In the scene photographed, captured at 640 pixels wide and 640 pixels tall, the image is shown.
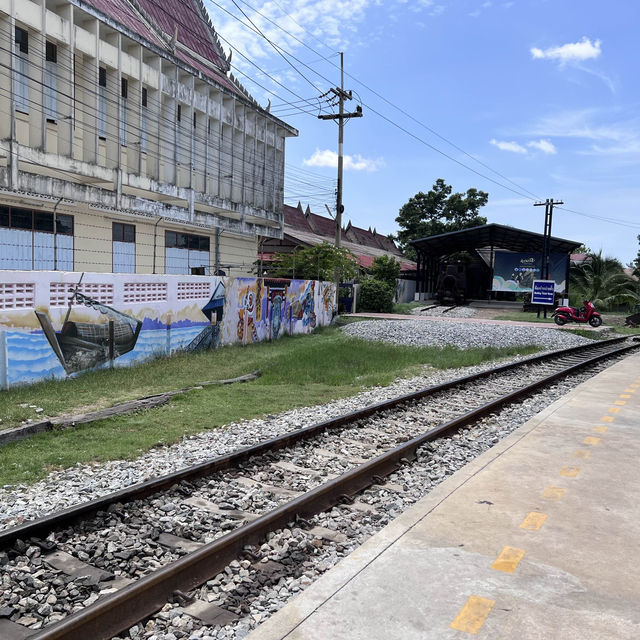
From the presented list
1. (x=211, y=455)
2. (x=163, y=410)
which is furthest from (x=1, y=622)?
(x=163, y=410)

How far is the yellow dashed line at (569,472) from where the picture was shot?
6.09m

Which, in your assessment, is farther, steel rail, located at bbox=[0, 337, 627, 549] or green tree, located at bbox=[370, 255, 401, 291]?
green tree, located at bbox=[370, 255, 401, 291]

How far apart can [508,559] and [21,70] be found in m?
20.4

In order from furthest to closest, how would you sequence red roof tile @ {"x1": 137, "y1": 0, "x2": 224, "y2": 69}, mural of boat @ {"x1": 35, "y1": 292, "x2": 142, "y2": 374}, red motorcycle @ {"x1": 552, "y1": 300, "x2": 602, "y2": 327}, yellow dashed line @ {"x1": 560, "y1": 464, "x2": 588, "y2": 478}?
red motorcycle @ {"x1": 552, "y1": 300, "x2": 602, "y2": 327} → red roof tile @ {"x1": 137, "y1": 0, "x2": 224, "y2": 69} → mural of boat @ {"x1": 35, "y1": 292, "x2": 142, "y2": 374} → yellow dashed line @ {"x1": 560, "y1": 464, "x2": 588, "y2": 478}

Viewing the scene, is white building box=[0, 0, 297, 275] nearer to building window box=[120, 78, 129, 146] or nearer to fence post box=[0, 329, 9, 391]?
building window box=[120, 78, 129, 146]

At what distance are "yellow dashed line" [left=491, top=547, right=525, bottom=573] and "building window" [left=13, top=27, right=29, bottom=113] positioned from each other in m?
19.4

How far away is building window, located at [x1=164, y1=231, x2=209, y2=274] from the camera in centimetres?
2625

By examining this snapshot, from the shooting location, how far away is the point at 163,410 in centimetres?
928

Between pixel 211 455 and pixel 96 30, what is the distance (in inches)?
756

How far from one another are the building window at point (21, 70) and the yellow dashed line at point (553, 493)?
1892 centimetres

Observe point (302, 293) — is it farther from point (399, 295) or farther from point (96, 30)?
point (399, 295)

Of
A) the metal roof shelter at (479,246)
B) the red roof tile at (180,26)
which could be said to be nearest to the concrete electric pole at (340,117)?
the red roof tile at (180,26)

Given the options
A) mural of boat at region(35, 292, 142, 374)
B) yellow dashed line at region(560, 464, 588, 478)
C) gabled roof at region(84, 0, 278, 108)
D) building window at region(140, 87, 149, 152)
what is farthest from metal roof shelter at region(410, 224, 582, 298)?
yellow dashed line at region(560, 464, 588, 478)

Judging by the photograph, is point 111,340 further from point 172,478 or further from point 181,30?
point 181,30
